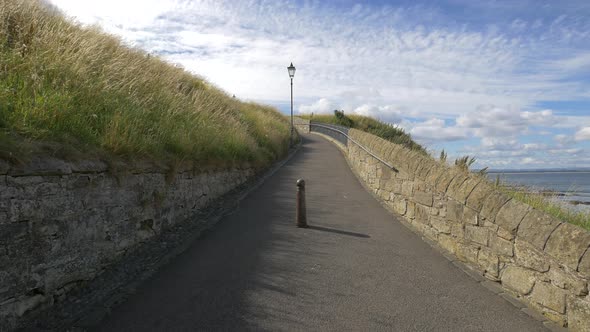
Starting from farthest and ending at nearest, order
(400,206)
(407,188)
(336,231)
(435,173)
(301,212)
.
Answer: (400,206)
(407,188)
(301,212)
(336,231)
(435,173)

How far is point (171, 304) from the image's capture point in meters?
4.98

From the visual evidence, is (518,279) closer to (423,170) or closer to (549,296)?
(549,296)

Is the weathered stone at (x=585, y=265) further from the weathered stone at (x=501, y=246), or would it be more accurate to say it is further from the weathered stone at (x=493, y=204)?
the weathered stone at (x=493, y=204)

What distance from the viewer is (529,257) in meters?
5.04

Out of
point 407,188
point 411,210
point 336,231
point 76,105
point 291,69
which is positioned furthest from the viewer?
point 291,69

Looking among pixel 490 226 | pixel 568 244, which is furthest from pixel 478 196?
pixel 568 244

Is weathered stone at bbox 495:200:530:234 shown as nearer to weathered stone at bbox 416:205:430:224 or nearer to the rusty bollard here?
weathered stone at bbox 416:205:430:224

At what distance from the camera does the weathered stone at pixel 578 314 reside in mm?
4203

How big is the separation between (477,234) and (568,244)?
171cm

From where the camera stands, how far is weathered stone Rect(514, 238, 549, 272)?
483cm

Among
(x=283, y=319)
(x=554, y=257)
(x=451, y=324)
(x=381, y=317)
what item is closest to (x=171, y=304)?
(x=283, y=319)

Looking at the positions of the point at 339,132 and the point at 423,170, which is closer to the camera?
the point at 423,170

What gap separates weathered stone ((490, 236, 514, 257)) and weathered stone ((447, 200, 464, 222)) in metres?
0.87

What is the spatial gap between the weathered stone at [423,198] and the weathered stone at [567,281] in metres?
3.14
